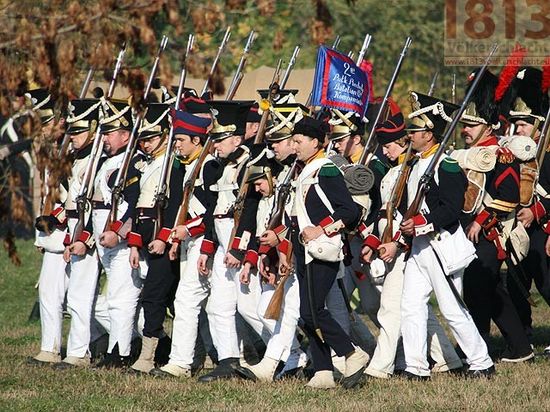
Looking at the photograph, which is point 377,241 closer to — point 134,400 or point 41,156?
point 134,400

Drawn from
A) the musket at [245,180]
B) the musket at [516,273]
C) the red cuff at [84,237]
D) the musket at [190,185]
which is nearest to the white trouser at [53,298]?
Answer: the red cuff at [84,237]

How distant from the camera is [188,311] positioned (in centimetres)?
1065

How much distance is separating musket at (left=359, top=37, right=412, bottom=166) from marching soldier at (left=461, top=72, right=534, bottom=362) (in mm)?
599

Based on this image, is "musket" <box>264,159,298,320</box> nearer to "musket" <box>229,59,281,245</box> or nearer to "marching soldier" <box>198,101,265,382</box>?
"musket" <box>229,59,281,245</box>

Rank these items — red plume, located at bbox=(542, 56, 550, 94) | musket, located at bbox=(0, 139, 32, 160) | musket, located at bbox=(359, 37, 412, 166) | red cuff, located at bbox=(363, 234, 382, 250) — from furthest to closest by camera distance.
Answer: red plume, located at bbox=(542, 56, 550, 94) → musket, located at bbox=(359, 37, 412, 166) → red cuff, located at bbox=(363, 234, 382, 250) → musket, located at bbox=(0, 139, 32, 160)

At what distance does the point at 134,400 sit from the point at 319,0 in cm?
411

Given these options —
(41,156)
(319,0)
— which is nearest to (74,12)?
(41,156)

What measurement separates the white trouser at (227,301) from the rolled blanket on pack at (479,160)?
1842 millimetres

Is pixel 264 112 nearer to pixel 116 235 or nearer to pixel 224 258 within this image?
pixel 224 258

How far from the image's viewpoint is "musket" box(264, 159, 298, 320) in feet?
32.4

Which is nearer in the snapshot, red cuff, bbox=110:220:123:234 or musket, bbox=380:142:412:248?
musket, bbox=380:142:412:248

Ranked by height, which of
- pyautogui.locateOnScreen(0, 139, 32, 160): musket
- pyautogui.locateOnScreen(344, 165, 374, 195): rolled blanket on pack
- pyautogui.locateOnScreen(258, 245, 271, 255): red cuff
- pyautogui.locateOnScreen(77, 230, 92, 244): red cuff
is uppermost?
pyautogui.locateOnScreen(0, 139, 32, 160): musket

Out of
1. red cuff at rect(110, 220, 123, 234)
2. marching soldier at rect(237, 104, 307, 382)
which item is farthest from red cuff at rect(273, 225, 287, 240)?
red cuff at rect(110, 220, 123, 234)

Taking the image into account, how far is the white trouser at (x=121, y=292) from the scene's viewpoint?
36.2ft
